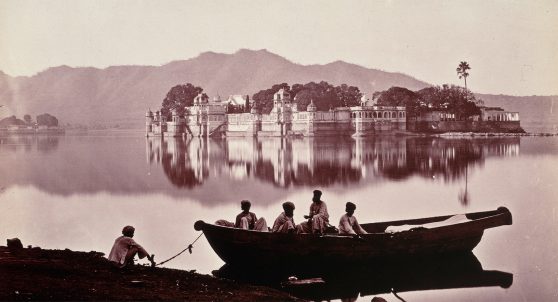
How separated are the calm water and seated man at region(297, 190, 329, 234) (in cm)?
118

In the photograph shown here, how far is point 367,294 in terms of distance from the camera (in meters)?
A: 8.88

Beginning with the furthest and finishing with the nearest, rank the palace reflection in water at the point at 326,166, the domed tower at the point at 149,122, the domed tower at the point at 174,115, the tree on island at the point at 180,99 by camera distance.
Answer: the domed tower at the point at 149,122, the tree on island at the point at 180,99, the domed tower at the point at 174,115, the palace reflection in water at the point at 326,166

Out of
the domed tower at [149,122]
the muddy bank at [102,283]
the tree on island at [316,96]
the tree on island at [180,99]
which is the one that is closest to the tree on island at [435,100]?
the tree on island at [316,96]

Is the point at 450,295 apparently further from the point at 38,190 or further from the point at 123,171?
the point at 123,171

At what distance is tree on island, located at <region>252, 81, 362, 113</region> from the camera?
64.1 m

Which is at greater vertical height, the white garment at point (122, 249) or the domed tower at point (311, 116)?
the domed tower at point (311, 116)

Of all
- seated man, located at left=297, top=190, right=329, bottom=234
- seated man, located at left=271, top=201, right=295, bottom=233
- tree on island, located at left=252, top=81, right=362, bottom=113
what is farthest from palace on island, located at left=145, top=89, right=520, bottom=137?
seated man, located at left=271, top=201, right=295, bottom=233

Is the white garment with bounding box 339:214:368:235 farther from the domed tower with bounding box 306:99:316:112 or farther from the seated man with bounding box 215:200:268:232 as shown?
the domed tower with bounding box 306:99:316:112

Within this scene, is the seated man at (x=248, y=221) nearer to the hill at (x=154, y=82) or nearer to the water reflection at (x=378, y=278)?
the water reflection at (x=378, y=278)

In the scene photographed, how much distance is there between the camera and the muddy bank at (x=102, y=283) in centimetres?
679

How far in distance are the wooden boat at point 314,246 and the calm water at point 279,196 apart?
0.58m

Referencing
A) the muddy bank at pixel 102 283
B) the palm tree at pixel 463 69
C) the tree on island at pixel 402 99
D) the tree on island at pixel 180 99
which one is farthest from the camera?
the tree on island at pixel 180 99

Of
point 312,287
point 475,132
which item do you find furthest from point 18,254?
point 475,132

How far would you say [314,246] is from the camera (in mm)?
8914
